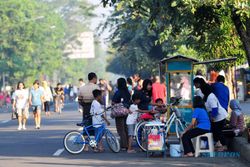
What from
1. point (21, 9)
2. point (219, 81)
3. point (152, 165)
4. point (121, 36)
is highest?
point (21, 9)

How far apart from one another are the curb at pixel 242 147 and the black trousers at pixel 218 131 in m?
0.24

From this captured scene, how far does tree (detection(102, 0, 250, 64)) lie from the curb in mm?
1726

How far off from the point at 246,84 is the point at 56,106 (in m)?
12.1

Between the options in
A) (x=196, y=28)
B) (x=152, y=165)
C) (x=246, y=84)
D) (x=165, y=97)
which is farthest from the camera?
(x=246, y=84)

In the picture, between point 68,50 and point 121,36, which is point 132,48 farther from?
point 68,50

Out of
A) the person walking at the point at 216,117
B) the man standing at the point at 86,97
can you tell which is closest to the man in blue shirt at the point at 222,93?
the person walking at the point at 216,117

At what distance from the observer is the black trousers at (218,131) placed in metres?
20.4

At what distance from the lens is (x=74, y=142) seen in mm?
21031

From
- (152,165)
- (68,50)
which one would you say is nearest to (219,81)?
(152,165)

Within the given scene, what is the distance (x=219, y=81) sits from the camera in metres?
21.9

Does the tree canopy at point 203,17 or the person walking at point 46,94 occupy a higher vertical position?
the tree canopy at point 203,17

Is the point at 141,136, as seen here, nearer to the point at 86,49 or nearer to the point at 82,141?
the point at 82,141

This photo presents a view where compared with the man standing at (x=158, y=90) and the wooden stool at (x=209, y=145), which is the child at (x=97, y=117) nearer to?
the wooden stool at (x=209, y=145)

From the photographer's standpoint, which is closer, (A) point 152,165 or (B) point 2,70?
(A) point 152,165
